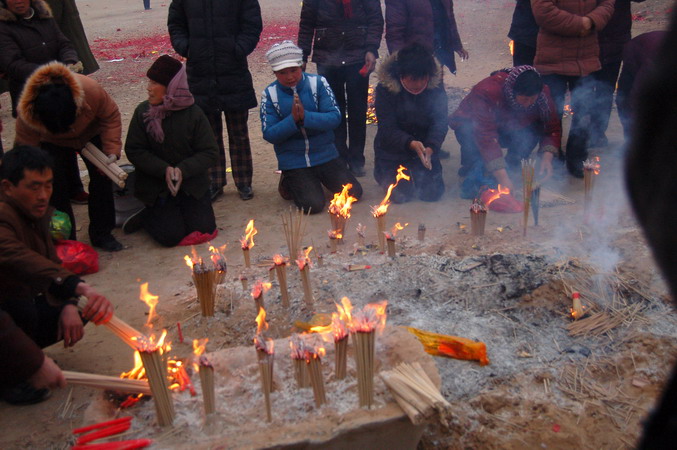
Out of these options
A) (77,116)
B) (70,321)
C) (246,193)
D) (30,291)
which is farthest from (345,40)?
(70,321)

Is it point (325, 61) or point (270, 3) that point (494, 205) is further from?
point (270, 3)

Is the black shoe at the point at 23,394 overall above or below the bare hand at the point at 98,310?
below

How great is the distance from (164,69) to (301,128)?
1.43 metres

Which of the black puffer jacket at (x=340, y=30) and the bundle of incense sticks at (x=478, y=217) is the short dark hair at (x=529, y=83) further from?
the black puffer jacket at (x=340, y=30)

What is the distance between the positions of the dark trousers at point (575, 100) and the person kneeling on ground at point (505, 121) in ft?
1.43

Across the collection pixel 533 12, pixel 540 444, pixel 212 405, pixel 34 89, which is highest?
pixel 533 12

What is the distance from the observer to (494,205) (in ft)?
18.6

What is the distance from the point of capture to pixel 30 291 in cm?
364

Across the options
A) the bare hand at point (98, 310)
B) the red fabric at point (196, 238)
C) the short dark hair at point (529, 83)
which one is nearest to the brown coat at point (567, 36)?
the short dark hair at point (529, 83)

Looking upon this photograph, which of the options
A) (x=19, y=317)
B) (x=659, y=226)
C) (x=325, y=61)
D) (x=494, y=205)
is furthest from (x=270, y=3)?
(x=659, y=226)

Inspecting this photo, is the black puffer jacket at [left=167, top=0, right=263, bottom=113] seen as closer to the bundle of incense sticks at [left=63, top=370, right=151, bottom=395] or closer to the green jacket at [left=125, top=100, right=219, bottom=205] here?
the green jacket at [left=125, top=100, right=219, bottom=205]

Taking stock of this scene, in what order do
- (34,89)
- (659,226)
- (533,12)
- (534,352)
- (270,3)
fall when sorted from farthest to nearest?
1. (270,3)
2. (533,12)
3. (34,89)
4. (534,352)
5. (659,226)

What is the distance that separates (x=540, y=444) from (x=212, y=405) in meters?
1.59

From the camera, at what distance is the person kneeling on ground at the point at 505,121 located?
5.68 m
